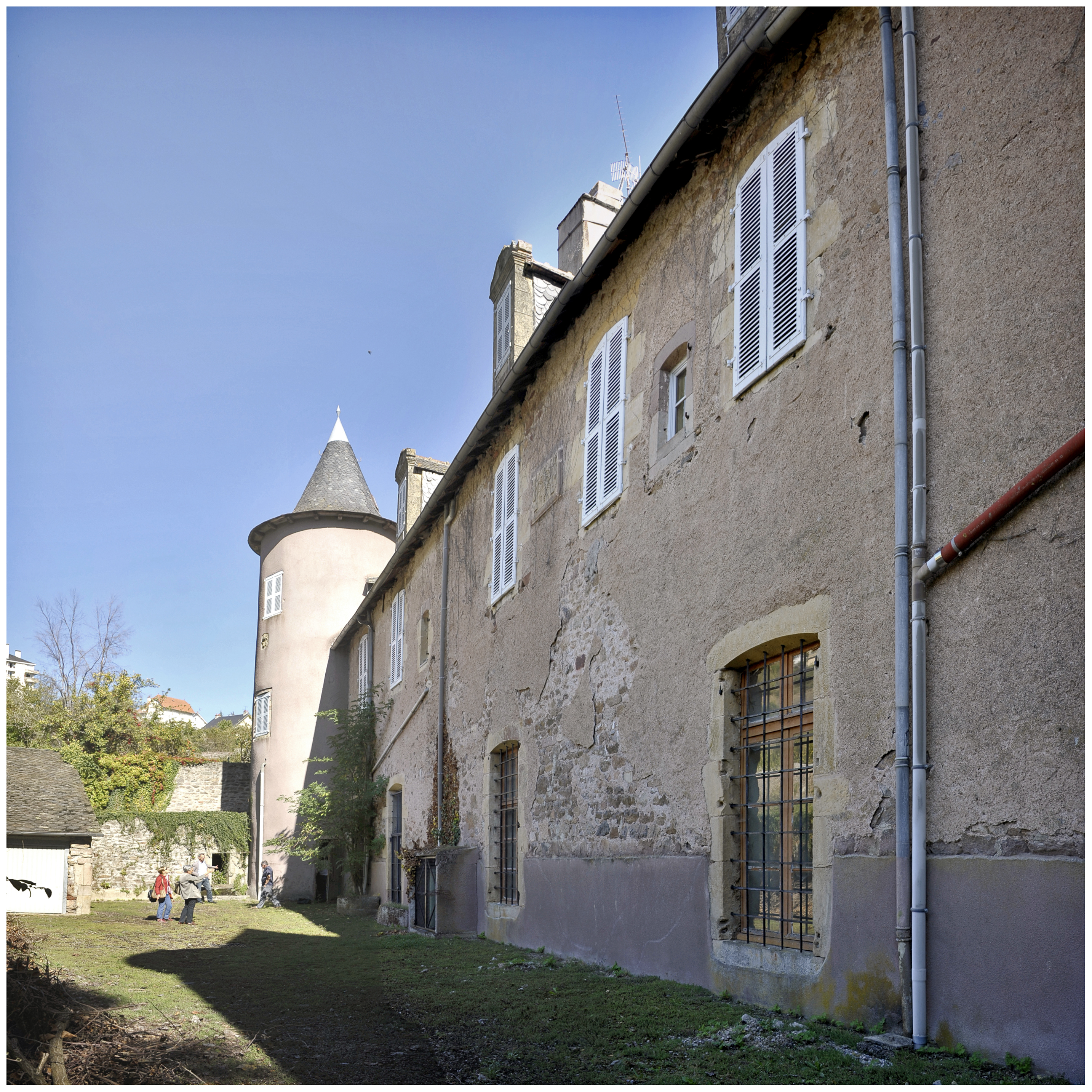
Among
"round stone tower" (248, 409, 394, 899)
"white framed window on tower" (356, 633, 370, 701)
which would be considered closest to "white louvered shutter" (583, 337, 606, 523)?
"white framed window on tower" (356, 633, 370, 701)

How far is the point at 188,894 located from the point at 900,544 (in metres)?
13.0

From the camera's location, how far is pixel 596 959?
7.82 metres

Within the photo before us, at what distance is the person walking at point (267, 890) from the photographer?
2031 cm

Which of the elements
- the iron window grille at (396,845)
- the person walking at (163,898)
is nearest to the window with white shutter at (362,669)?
the iron window grille at (396,845)

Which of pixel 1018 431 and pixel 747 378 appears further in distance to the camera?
pixel 747 378

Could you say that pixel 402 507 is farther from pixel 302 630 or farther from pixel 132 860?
pixel 132 860

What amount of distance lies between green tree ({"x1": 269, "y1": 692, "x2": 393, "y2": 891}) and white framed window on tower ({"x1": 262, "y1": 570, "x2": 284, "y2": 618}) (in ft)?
16.4

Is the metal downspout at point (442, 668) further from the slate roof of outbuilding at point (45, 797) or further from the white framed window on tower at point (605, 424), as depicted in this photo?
the slate roof of outbuilding at point (45, 797)

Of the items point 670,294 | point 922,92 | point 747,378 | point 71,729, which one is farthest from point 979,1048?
point 71,729

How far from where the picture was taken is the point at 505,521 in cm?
1177

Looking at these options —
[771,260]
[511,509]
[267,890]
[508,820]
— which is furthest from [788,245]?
[267,890]

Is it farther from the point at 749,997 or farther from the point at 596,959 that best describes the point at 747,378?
the point at 596,959

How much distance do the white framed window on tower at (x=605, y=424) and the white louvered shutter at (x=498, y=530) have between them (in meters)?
2.82

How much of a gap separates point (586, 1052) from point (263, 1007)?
2669 millimetres
